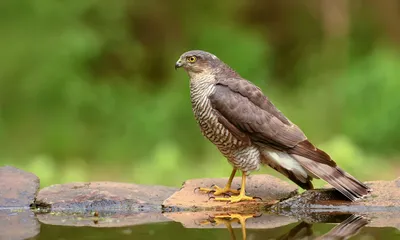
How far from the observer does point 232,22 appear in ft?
42.8

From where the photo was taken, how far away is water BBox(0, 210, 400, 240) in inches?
167

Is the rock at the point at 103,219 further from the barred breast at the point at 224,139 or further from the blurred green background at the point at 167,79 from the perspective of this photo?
the blurred green background at the point at 167,79

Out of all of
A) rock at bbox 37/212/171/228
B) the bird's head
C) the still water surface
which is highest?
the bird's head

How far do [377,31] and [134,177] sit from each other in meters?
6.77

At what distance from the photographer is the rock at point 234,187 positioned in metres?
5.00

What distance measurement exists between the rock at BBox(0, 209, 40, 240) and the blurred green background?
282 cm

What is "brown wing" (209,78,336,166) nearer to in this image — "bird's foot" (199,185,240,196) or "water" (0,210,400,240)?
"bird's foot" (199,185,240,196)

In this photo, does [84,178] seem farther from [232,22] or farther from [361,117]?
[232,22]

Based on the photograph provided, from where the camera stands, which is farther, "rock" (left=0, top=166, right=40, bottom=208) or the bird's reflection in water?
"rock" (left=0, top=166, right=40, bottom=208)

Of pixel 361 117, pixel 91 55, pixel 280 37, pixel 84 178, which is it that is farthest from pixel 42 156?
pixel 280 37

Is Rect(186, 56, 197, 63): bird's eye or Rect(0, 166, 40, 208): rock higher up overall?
Rect(186, 56, 197, 63): bird's eye

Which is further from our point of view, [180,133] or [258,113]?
[180,133]

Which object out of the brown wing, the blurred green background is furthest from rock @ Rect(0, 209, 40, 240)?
the blurred green background

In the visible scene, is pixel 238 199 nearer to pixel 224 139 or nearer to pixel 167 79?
pixel 224 139
